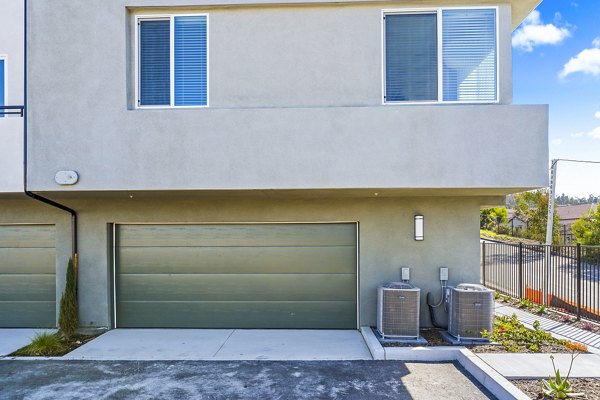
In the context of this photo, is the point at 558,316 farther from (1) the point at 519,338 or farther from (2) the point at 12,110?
(2) the point at 12,110

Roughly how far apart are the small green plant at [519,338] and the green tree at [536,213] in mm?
15665

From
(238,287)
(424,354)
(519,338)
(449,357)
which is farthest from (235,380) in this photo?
(519,338)

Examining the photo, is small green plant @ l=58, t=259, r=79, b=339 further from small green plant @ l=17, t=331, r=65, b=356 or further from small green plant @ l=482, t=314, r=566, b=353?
small green plant @ l=482, t=314, r=566, b=353

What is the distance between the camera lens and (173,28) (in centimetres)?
619

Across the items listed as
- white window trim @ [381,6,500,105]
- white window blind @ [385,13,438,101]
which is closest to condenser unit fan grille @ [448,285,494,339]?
white window trim @ [381,6,500,105]

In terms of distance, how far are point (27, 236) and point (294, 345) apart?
5755mm

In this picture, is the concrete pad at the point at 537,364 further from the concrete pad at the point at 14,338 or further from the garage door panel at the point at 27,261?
the garage door panel at the point at 27,261

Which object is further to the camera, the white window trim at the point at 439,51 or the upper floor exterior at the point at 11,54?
the upper floor exterior at the point at 11,54

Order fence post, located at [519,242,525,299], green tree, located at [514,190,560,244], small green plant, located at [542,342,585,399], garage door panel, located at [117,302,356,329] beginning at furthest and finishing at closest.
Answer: green tree, located at [514,190,560,244], fence post, located at [519,242,525,299], garage door panel, located at [117,302,356,329], small green plant, located at [542,342,585,399]

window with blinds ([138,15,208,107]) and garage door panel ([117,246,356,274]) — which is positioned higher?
window with blinds ([138,15,208,107])

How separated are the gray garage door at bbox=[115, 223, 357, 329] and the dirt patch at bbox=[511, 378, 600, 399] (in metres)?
3.18

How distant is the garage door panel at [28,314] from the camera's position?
24.3ft

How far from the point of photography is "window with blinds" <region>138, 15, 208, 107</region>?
6.16m

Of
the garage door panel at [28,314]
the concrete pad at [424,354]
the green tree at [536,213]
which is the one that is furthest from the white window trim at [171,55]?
the green tree at [536,213]
